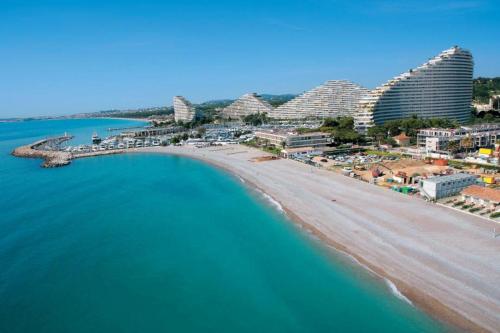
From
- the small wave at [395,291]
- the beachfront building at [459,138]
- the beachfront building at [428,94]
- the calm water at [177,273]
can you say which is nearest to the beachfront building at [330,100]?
the beachfront building at [428,94]

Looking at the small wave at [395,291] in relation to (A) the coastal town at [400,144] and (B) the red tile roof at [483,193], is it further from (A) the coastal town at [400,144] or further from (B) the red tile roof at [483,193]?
(B) the red tile roof at [483,193]

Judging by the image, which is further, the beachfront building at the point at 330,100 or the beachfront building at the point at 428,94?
the beachfront building at the point at 330,100

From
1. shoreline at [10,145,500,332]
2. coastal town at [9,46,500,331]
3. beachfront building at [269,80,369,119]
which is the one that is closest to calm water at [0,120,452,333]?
shoreline at [10,145,500,332]

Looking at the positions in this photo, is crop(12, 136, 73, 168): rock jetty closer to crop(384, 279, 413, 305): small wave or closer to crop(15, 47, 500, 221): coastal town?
crop(15, 47, 500, 221): coastal town

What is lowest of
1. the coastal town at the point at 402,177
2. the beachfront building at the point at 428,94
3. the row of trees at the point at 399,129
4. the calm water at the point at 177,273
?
the calm water at the point at 177,273

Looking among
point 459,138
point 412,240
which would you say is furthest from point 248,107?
point 412,240

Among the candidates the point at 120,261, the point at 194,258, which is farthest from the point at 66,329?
the point at 194,258

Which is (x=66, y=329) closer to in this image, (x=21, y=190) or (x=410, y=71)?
(x=21, y=190)
